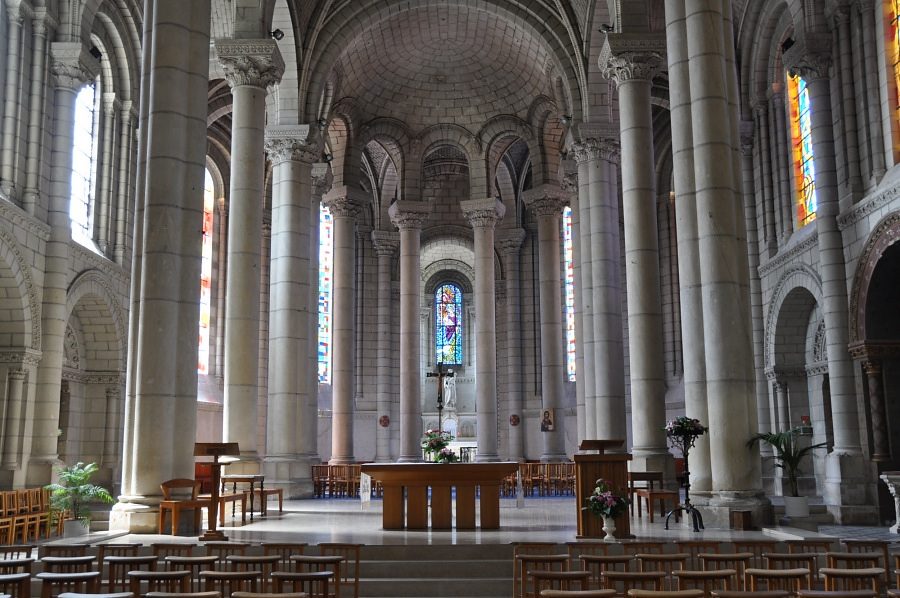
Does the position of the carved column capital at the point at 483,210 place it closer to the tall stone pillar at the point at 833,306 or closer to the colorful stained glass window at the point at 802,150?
the colorful stained glass window at the point at 802,150

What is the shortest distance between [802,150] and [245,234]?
50.3ft

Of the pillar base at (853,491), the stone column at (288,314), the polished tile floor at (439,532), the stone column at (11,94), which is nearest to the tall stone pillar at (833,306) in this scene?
the pillar base at (853,491)

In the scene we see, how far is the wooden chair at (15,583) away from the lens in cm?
801

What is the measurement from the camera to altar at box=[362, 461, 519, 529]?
48.3ft

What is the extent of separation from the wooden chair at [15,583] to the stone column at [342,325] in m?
22.1

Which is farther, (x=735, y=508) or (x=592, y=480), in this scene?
(x=735, y=508)

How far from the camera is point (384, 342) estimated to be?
4125cm

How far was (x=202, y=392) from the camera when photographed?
34.0 metres

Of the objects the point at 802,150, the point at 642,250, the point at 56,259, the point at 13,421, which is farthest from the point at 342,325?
the point at 802,150

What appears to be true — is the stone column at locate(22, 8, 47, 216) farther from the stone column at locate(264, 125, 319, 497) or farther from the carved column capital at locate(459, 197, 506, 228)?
the carved column capital at locate(459, 197, 506, 228)

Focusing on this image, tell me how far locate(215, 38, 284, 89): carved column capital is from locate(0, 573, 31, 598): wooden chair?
13.8 metres

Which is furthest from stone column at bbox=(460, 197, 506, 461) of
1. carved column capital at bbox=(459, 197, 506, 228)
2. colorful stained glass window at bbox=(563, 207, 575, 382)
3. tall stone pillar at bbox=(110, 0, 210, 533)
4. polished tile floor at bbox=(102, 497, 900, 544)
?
tall stone pillar at bbox=(110, 0, 210, 533)

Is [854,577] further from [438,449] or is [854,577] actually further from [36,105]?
[36,105]

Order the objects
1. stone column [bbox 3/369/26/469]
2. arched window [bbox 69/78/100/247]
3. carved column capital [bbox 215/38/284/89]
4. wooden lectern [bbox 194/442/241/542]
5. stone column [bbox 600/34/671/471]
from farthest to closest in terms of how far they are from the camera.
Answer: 1. arched window [bbox 69/78/100/247]
2. stone column [bbox 3/369/26/469]
3. carved column capital [bbox 215/38/284/89]
4. stone column [bbox 600/34/671/471]
5. wooden lectern [bbox 194/442/241/542]
